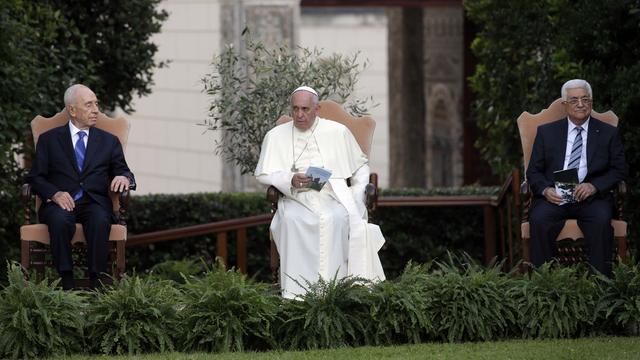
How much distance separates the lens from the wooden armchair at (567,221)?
38.5 ft

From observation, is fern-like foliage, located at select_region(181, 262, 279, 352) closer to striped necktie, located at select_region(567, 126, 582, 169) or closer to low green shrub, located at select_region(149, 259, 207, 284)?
striped necktie, located at select_region(567, 126, 582, 169)

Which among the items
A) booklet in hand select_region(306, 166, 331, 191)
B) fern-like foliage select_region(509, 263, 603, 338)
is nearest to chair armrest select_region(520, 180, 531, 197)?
booklet in hand select_region(306, 166, 331, 191)

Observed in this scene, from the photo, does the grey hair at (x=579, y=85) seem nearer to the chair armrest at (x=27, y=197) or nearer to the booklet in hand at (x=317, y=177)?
the booklet in hand at (x=317, y=177)

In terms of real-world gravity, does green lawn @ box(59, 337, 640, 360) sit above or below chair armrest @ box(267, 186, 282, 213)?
below

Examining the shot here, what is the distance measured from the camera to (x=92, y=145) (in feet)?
39.4

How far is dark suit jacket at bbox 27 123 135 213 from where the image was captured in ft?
39.1

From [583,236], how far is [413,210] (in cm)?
371

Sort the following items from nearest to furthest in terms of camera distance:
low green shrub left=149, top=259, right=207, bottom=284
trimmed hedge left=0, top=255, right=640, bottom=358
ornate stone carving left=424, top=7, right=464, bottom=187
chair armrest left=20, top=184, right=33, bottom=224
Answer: trimmed hedge left=0, top=255, right=640, bottom=358
chair armrest left=20, top=184, right=33, bottom=224
low green shrub left=149, top=259, right=207, bottom=284
ornate stone carving left=424, top=7, right=464, bottom=187

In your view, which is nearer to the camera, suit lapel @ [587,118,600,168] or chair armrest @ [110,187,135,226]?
chair armrest @ [110,187,135,226]

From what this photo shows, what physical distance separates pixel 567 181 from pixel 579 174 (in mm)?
200

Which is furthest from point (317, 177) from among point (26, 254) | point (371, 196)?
point (26, 254)

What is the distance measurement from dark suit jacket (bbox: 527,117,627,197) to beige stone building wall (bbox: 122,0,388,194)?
9060 mm

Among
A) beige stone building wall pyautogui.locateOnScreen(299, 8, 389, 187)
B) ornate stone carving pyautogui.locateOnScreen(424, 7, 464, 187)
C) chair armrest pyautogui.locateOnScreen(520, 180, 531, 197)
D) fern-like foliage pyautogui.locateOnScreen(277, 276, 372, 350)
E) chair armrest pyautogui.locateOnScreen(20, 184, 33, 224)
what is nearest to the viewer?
fern-like foliage pyautogui.locateOnScreen(277, 276, 372, 350)

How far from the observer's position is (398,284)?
10578 mm
